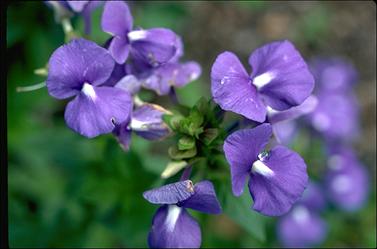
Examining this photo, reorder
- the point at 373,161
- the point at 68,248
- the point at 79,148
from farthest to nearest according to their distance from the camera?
the point at 373,161
the point at 79,148
the point at 68,248

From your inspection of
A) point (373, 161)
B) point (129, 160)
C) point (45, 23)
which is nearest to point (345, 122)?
point (373, 161)

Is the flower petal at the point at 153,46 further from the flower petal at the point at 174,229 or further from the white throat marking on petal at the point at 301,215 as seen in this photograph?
the white throat marking on petal at the point at 301,215

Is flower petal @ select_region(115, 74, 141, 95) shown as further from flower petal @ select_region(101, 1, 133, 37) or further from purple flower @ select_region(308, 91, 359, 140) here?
purple flower @ select_region(308, 91, 359, 140)

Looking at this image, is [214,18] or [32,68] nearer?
[32,68]

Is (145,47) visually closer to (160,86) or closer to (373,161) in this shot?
(160,86)

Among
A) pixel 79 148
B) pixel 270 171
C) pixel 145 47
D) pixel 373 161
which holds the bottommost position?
pixel 373 161

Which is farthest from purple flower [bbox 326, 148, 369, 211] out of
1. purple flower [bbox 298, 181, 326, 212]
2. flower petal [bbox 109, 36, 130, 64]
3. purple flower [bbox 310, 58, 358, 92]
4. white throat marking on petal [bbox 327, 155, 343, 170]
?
flower petal [bbox 109, 36, 130, 64]

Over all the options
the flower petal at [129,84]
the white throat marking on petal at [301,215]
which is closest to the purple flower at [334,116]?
the white throat marking on petal at [301,215]
